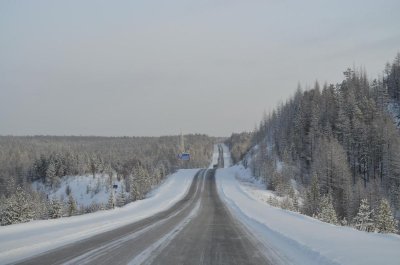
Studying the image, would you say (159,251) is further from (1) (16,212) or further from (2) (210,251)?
(1) (16,212)

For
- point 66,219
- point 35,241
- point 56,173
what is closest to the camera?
point 35,241

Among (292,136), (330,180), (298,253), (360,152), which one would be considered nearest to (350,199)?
(330,180)

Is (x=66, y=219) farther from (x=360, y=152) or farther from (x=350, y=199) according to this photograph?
(x=360, y=152)

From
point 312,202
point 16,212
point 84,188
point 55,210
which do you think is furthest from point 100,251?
point 84,188

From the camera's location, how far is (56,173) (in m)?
174

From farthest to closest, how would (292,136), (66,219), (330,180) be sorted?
1. (292,136)
2. (330,180)
3. (66,219)

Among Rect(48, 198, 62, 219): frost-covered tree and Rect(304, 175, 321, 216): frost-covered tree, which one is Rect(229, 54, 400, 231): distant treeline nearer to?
Rect(304, 175, 321, 216): frost-covered tree

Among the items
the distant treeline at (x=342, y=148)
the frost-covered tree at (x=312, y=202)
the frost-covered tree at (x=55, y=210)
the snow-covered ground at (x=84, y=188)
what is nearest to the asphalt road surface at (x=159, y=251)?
the frost-covered tree at (x=55, y=210)

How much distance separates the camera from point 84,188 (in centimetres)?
16675

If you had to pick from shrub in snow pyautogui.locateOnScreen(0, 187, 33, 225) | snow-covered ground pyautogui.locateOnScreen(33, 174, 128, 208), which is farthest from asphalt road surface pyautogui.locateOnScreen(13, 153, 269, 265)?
snow-covered ground pyautogui.locateOnScreen(33, 174, 128, 208)

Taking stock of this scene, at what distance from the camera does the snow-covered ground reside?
523 ft

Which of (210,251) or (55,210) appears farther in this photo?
(55,210)

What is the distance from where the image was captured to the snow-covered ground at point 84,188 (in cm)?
15938

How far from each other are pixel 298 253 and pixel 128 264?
196 inches
